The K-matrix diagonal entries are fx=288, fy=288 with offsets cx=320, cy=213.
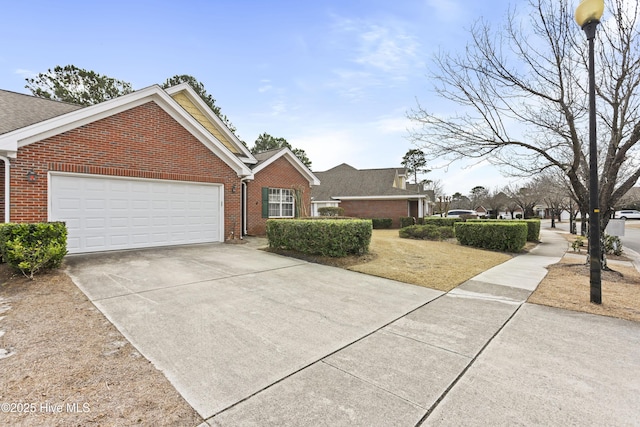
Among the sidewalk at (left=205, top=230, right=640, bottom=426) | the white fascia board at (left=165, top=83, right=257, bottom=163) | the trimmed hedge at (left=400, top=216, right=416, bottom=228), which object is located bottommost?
the sidewalk at (left=205, top=230, right=640, bottom=426)

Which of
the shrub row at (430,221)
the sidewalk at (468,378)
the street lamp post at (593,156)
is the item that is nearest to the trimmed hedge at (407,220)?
the shrub row at (430,221)

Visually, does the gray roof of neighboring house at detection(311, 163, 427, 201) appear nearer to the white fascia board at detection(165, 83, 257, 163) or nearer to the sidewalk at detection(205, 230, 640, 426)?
the white fascia board at detection(165, 83, 257, 163)

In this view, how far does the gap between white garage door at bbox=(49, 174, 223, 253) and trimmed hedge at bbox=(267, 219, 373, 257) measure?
10.8 feet

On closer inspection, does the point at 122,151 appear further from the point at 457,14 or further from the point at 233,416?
the point at 457,14

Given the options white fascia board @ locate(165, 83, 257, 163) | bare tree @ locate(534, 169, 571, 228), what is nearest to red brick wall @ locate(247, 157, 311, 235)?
white fascia board @ locate(165, 83, 257, 163)

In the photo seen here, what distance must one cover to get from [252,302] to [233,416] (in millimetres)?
2672

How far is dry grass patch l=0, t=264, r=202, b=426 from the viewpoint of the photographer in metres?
2.15

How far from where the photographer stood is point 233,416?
2176 millimetres

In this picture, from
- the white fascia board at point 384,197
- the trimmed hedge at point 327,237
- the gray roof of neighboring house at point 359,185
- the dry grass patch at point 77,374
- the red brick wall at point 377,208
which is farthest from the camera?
the gray roof of neighboring house at point 359,185

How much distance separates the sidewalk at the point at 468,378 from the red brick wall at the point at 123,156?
8.28 meters

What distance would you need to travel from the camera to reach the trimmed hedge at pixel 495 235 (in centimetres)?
1205

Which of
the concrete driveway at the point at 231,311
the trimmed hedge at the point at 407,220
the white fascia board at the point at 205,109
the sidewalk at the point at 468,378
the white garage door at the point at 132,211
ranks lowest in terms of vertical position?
the sidewalk at the point at 468,378

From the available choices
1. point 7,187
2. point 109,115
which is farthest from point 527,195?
point 7,187

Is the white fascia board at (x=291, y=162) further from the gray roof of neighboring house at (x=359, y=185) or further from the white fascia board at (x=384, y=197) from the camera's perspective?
the gray roof of neighboring house at (x=359, y=185)
